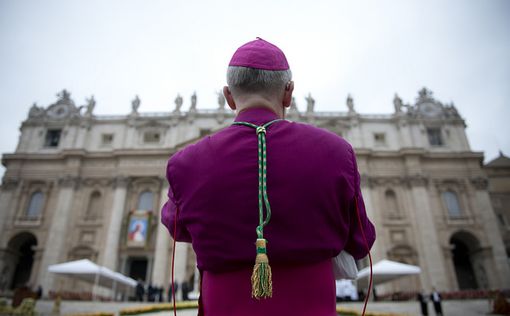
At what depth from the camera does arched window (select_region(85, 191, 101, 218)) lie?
29938 mm

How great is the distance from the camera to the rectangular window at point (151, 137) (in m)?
33.2

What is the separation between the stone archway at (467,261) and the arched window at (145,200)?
26062mm

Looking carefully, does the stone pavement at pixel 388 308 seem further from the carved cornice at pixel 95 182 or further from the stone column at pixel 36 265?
the carved cornice at pixel 95 182

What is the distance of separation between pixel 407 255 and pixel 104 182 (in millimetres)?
27266

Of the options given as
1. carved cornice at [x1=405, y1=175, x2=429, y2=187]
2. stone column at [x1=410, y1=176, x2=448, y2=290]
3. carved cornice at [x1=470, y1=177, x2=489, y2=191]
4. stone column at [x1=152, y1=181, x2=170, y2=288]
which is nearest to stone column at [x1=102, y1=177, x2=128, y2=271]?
stone column at [x1=152, y1=181, x2=170, y2=288]

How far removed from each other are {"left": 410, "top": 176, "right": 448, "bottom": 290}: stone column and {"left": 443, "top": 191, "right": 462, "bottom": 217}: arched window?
2009 mm

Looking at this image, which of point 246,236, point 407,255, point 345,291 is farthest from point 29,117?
point 246,236

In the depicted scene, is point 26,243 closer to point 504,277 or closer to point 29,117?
point 29,117

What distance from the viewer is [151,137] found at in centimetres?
3347

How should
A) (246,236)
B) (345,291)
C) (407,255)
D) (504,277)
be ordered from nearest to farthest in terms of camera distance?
A: 1. (246,236)
2. (345,291)
3. (504,277)
4. (407,255)

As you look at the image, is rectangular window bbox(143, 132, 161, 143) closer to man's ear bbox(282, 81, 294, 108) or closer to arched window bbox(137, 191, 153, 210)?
arched window bbox(137, 191, 153, 210)

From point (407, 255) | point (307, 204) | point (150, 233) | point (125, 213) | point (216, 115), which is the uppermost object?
point (216, 115)

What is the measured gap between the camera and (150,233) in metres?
28.3

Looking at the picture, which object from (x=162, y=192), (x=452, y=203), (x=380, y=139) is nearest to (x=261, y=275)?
(x=162, y=192)
